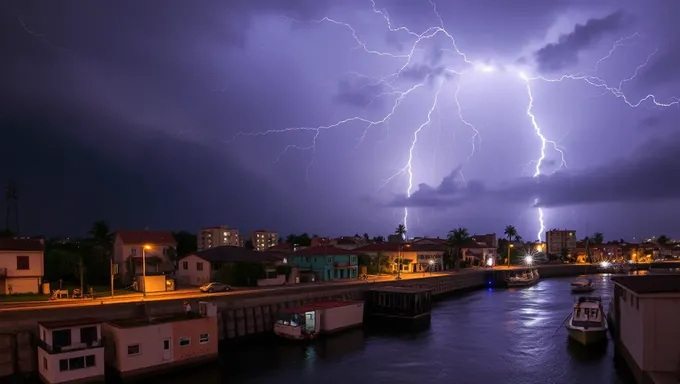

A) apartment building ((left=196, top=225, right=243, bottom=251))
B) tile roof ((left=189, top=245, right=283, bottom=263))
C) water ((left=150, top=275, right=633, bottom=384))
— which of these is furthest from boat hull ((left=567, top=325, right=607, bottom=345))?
apartment building ((left=196, top=225, right=243, bottom=251))

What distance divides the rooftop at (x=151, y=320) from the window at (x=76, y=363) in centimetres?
316

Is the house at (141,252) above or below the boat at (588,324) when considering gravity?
above

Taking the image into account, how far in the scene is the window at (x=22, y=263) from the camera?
52281 mm

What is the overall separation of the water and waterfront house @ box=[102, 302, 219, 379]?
143 centimetres

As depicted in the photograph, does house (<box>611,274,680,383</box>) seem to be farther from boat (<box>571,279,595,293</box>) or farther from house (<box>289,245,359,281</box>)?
boat (<box>571,279,595,293</box>)

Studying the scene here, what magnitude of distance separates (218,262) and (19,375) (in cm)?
3413

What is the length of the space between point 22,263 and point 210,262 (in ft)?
72.2

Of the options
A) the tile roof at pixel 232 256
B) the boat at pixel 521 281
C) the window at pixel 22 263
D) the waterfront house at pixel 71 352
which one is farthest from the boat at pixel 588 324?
the boat at pixel 521 281

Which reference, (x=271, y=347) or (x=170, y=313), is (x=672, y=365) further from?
(x=170, y=313)

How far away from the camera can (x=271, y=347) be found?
4625 centimetres

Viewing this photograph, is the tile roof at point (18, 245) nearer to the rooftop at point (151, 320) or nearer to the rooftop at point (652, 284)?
the rooftop at point (151, 320)

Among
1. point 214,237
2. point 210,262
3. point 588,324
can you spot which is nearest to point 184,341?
point 210,262

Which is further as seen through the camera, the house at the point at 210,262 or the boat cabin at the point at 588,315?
the house at the point at 210,262

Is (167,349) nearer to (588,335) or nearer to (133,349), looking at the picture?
(133,349)
